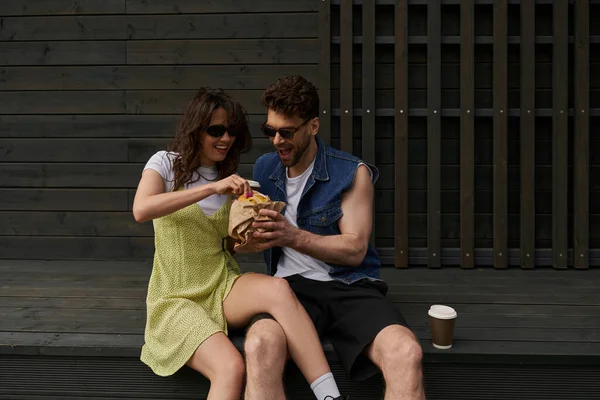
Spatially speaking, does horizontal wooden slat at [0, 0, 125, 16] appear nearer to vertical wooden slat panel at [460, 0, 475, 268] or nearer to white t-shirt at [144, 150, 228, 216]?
white t-shirt at [144, 150, 228, 216]

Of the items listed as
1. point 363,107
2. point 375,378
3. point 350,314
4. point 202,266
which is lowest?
point 375,378

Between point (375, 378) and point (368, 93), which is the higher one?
point (368, 93)

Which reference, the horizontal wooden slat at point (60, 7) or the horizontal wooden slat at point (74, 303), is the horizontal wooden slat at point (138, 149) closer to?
the horizontal wooden slat at point (60, 7)

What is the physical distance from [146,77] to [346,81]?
128 cm

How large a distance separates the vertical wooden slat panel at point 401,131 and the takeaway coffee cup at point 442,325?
4.97 ft

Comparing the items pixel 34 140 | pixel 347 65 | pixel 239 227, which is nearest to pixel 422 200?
pixel 347 65

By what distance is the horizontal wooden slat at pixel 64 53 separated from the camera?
3.78m

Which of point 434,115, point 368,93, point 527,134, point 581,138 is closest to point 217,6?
point 368,93

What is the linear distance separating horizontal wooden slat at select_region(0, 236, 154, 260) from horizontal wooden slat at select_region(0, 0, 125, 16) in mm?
1463

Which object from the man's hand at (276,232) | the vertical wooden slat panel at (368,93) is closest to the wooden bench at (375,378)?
the man's hand at (276,232)

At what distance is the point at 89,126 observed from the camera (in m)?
3.82

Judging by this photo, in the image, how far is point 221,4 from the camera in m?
3.70

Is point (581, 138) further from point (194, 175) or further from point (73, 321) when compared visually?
point (73, 321)

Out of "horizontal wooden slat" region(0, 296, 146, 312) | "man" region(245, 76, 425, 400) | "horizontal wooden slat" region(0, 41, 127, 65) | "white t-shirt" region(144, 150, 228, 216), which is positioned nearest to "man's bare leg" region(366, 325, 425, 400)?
"man" region(245, 76, 425, 400)
